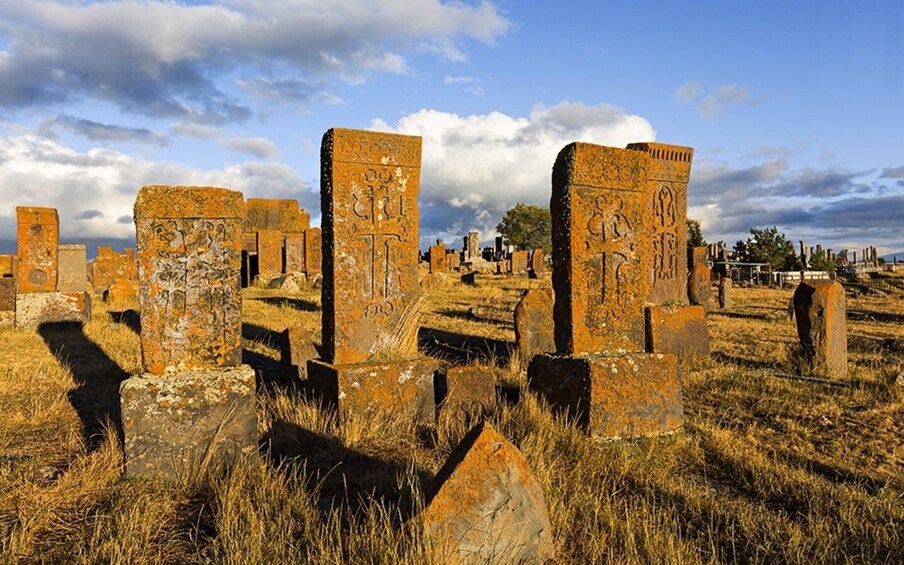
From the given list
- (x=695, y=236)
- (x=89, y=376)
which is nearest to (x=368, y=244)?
(x=89, y=376)

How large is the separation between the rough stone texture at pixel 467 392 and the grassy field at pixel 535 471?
0.27 metres

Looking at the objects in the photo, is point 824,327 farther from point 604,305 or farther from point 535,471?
point 535,471

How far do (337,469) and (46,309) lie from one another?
9620 mm

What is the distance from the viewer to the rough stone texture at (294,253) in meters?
23.1

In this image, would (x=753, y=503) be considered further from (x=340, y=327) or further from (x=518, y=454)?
(x=340, y=327)

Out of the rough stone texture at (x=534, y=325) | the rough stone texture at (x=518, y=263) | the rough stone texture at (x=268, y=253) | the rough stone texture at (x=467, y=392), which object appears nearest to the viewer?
the rough stone texture at (x=467, y=392)

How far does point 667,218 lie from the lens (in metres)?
10.4

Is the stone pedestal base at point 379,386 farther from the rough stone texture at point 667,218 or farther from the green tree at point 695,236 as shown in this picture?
the green tree at point 695,236

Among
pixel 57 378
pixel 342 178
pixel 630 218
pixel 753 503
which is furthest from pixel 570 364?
pixel 57 378

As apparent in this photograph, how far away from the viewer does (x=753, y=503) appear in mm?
3508

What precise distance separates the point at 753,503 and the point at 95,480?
3.68m

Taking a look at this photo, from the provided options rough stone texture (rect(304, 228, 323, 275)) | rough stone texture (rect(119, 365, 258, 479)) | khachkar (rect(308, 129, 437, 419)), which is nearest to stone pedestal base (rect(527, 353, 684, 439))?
khachkar (rect(308, 129, 437, 419))

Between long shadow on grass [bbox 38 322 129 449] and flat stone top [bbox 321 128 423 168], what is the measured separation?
2.71 m

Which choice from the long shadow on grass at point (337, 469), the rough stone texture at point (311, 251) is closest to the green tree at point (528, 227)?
the rough stone texture at point (311, 251)
